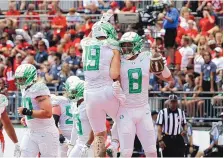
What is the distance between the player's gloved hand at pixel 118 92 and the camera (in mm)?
12594

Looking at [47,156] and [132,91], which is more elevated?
[132,91]

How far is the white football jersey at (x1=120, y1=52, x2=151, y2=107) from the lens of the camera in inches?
511

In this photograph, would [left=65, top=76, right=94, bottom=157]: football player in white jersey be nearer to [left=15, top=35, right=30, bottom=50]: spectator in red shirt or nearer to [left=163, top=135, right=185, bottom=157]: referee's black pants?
[left=163, top=135, right=185, bottom=157]: referee's black pants

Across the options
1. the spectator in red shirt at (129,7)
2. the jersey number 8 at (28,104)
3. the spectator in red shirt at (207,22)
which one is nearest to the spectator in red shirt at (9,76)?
the spectator in red shirt at (129,7)

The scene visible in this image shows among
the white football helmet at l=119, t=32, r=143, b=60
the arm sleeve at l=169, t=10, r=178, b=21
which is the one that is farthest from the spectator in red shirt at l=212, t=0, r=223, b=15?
the white football helmet at l=119, t=32, r=143, b=60

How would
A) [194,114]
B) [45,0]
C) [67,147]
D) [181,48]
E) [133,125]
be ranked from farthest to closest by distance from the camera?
[45,0], [181,48], [194,114], [67,147], [133,125]

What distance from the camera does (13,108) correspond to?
66.4ft

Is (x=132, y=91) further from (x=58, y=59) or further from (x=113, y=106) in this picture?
(x=58, y=59)

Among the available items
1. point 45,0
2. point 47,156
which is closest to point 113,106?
point 47,156

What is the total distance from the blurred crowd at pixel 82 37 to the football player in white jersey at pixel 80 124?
222 inches

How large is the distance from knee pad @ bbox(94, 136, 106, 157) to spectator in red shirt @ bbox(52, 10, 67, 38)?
A: 1018 centimetres

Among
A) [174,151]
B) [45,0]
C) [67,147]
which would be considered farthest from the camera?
[45,0]

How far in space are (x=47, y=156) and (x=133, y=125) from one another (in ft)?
4.54

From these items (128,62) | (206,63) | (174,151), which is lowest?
(174,151)
